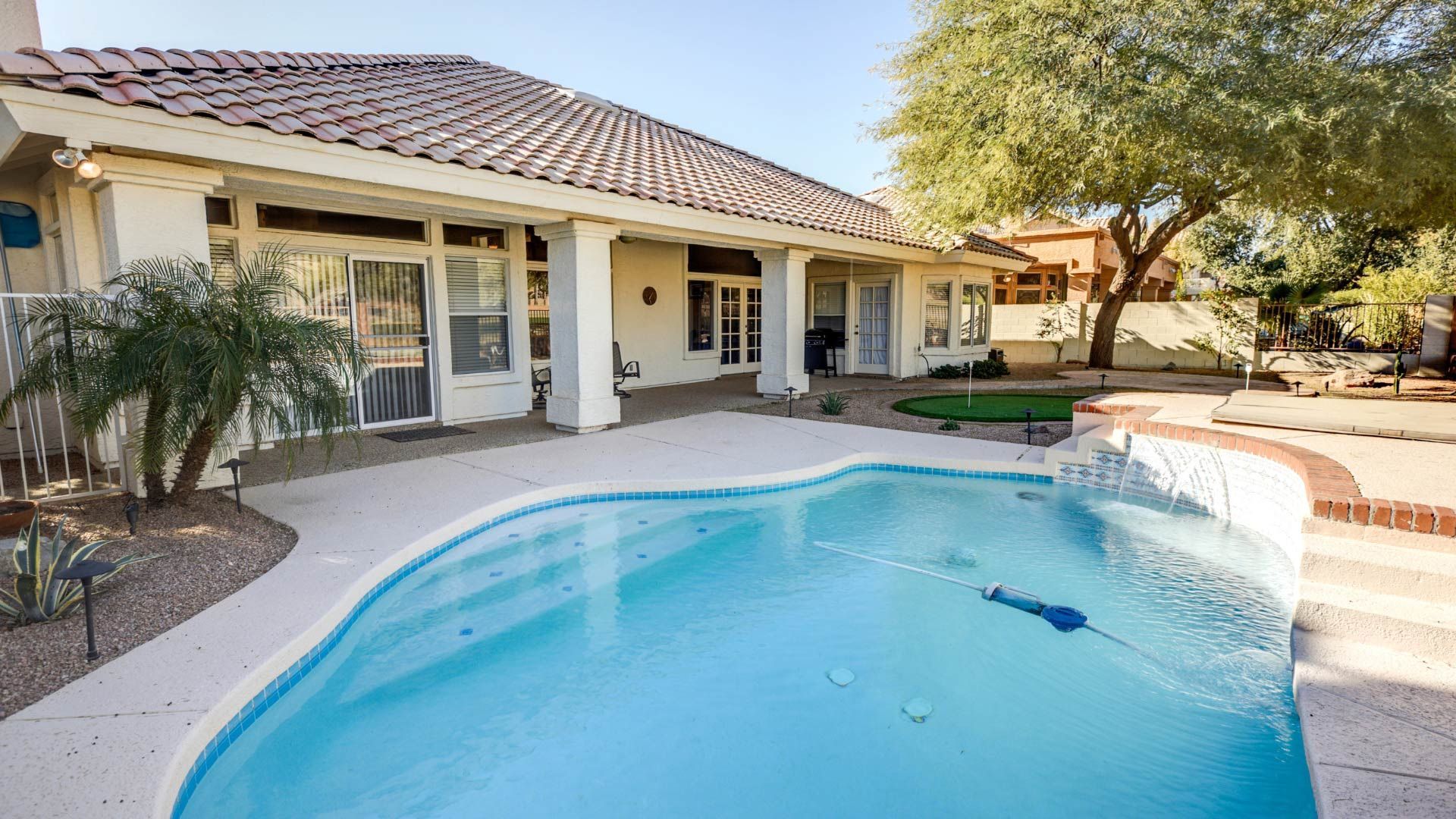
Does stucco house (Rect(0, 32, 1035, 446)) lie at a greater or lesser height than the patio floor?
greater

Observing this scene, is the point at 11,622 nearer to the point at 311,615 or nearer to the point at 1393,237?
the point at 311,615

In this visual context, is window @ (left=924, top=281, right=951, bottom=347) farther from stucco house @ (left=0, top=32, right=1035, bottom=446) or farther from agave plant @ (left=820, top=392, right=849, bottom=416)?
agave plant @ (left=820, top=392, right=849, bottom=416)

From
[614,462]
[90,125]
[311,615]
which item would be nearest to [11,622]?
[311,615]

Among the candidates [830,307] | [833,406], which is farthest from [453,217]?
[830,307]

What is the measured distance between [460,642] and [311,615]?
856 millimetres

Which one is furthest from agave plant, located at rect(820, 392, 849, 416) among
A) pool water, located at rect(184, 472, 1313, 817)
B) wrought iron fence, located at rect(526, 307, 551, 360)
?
wrought iron fence, located at rect(526, 307, 551, 360)

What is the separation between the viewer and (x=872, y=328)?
15586 mm

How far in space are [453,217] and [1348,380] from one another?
1532cm

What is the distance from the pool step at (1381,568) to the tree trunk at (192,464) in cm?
Answer: 724

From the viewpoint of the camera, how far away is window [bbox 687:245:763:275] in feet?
44.9

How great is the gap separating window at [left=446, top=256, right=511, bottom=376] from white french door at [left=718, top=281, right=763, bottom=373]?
570 cm

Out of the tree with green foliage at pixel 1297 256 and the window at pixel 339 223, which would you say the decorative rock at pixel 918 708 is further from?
the tree with green foliage at pixel 1297 256

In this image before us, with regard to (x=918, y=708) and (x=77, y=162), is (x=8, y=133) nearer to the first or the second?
(x=77, y=162)

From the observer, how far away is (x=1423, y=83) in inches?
330
